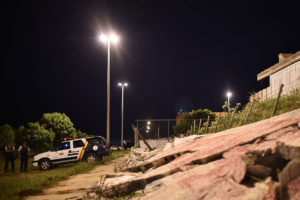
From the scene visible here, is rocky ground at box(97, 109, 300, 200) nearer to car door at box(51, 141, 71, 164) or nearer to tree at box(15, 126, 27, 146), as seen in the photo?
car door at box(51, 141, 71, 164)

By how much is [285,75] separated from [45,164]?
14832 millimetres

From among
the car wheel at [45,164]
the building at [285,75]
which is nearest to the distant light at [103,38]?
the car wheel at [45,164]

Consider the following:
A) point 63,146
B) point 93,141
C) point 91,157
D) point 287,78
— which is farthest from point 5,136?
point 287,78

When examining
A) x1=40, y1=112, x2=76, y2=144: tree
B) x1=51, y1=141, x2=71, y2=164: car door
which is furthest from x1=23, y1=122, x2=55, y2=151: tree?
x1=51, y1=141, x2=71, y2=164: car door

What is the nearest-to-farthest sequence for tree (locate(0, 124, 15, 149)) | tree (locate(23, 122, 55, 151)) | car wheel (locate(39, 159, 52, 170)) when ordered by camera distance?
car wheel (locate(39, 159, 52, 170)) → tree (locate(0, 124, 15, 149)) → tree (locate(23, 122, 55, 151))

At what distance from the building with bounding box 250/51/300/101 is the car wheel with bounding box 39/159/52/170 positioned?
1214cm

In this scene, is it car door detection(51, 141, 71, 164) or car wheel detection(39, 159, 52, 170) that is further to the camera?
car door detection(51, 141, 71, 164)

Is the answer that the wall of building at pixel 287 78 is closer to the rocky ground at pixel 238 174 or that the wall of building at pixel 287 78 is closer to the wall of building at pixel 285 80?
the wall of building at pixel 285 80

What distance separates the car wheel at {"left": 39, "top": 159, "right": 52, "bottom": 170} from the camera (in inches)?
535

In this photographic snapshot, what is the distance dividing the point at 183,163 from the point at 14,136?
46.2m

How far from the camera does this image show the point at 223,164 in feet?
12.4

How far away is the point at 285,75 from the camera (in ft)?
41.6

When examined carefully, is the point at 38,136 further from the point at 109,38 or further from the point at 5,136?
the point at 109,38

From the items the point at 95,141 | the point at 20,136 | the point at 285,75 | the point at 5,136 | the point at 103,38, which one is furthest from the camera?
the point at 20,136
